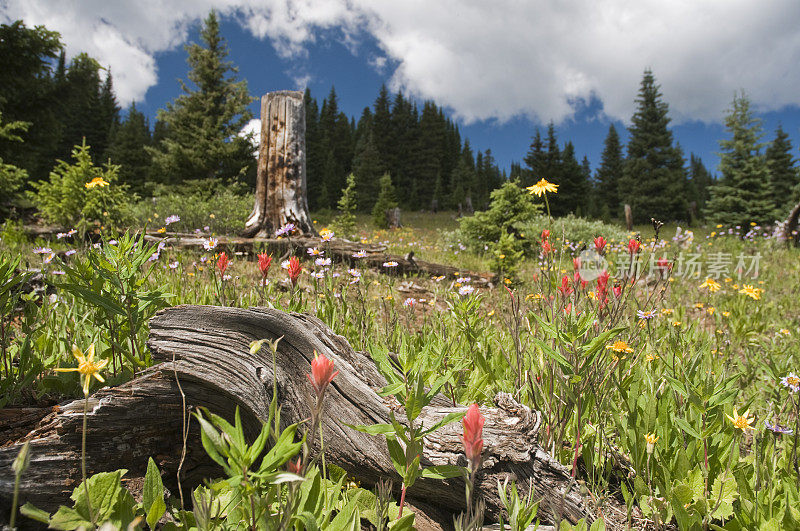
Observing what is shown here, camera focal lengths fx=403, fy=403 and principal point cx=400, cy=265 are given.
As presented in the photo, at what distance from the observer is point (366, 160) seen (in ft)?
128

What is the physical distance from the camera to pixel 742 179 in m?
20.2

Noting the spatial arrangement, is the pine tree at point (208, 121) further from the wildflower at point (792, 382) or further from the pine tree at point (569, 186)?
the pine tree at point (569, 186)

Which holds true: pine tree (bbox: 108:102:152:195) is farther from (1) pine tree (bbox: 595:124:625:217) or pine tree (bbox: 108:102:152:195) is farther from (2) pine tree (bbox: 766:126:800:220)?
(2) pine tree (bbox: 766:126:800:220)

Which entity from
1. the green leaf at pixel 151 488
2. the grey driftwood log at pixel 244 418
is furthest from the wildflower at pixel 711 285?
the green leaf at pixel 151 488

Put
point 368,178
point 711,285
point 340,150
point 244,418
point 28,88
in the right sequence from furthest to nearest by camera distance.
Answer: point 340,150
point 368,178
point 28,88
point 711,285
point 244,418

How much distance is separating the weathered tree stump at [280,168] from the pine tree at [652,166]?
2642cm

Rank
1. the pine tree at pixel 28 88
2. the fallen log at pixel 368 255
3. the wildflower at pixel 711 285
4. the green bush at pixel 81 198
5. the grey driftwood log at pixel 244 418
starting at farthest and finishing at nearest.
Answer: the pine tree at pixel 28 88 < the green bush at pixel 81 198 < the fallen log at pixel 368 255 < the wildflower at pixel 711 285 < the grey driftwood log at pixel 244 418

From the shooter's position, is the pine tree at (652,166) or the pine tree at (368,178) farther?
the pine tree at (368,178)

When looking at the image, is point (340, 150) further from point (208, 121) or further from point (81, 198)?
point (81, 198)

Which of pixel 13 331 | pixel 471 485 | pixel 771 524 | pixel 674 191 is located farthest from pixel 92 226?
pixel 674 191

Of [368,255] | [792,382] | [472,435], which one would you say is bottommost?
[792,382]

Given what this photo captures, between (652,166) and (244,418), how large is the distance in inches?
1266

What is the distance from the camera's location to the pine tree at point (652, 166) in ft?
88.1

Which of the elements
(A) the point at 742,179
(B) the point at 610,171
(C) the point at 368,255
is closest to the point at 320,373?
(C) the point at 368,255
